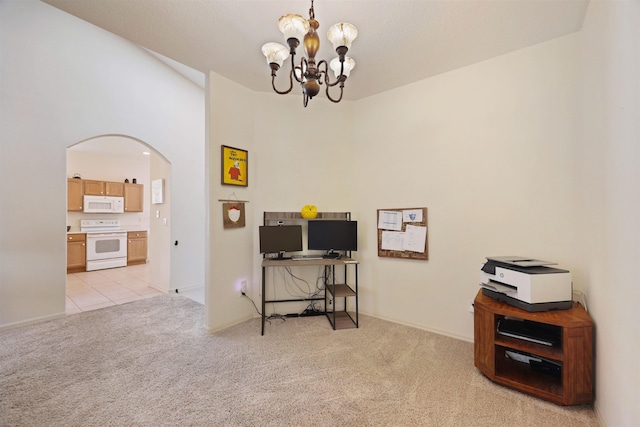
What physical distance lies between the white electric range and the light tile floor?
214mm

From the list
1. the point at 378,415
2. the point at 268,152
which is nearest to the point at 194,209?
the point at 268,152

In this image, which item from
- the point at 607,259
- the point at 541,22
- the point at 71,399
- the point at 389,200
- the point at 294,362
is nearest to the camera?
the point at 607,259

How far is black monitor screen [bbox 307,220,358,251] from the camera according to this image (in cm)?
315

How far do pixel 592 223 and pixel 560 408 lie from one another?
4.12 feet

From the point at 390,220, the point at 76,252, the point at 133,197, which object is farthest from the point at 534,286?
the point at 133,197

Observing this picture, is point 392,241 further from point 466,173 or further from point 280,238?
point 280,238

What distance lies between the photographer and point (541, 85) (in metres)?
2.28

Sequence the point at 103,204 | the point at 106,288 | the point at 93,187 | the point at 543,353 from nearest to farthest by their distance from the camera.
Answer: the point at 543,353
the point at 106,288
the point at 93,187
the point at 103,204

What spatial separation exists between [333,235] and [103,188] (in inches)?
260

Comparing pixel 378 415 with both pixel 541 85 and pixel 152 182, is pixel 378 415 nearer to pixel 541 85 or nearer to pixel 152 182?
pixel 541 85

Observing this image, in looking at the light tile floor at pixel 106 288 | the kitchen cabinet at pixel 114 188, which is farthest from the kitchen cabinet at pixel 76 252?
the kitchen cabinet at pixel 114 188

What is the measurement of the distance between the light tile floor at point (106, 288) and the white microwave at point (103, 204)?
150 cm

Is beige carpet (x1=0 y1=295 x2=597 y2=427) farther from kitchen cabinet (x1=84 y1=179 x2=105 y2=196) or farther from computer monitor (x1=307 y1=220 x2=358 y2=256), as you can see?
kitchen cabinet (x1=84 y1=179 x2=105 y2=196)

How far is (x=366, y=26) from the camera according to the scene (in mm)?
2098
